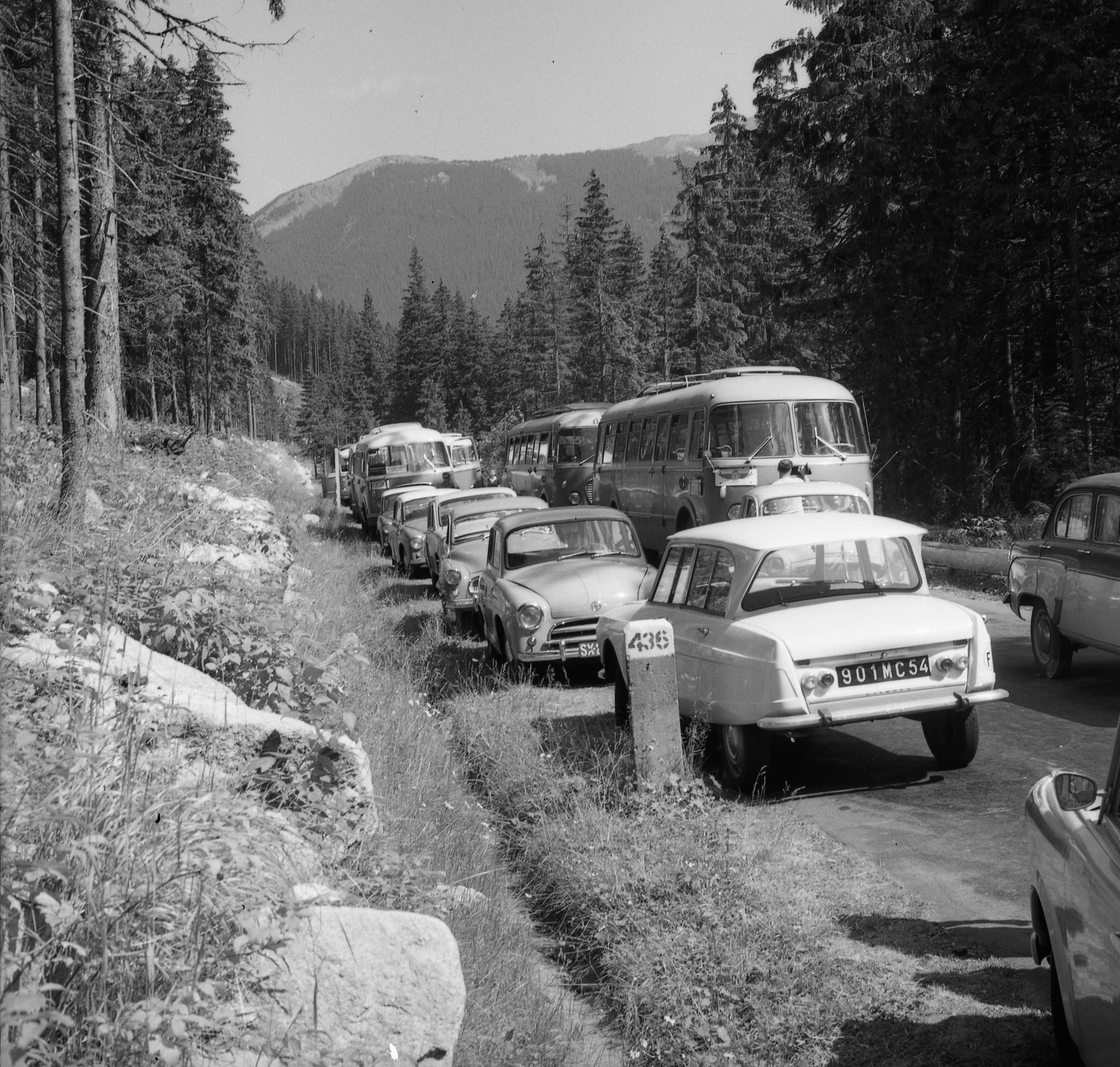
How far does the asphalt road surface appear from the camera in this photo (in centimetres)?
577

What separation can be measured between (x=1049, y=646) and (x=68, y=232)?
11.0 meters

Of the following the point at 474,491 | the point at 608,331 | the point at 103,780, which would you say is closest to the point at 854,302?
the point at 474,491

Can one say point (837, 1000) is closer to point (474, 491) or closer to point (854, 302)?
point (474, 491)

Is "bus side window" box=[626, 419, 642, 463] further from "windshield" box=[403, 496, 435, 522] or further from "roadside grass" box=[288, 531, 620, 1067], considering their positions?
"roadside grass" box=[288, 531, 620, 1067]

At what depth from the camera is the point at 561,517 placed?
13156mm

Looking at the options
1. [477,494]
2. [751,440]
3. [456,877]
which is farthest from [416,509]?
[456,877]

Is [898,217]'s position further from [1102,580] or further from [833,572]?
[833,572]

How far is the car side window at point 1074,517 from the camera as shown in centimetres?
1045

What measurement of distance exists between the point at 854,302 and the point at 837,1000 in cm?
2715

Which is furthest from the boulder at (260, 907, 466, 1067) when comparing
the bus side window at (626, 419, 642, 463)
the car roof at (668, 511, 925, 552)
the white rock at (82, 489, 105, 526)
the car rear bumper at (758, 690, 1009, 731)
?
the bus side window at (626, 419, 642, 463)

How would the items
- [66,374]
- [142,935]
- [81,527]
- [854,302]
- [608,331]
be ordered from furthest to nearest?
1. [608,331]
2. [854,302]
3. [66,374]
4. [81,527]
5. [142,935]

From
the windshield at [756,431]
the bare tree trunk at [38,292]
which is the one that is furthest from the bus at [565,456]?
the bare tree trunk at [38,292]

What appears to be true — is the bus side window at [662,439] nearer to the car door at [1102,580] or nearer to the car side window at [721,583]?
the car door at [1102,580]

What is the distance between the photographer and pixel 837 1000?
4.74m
